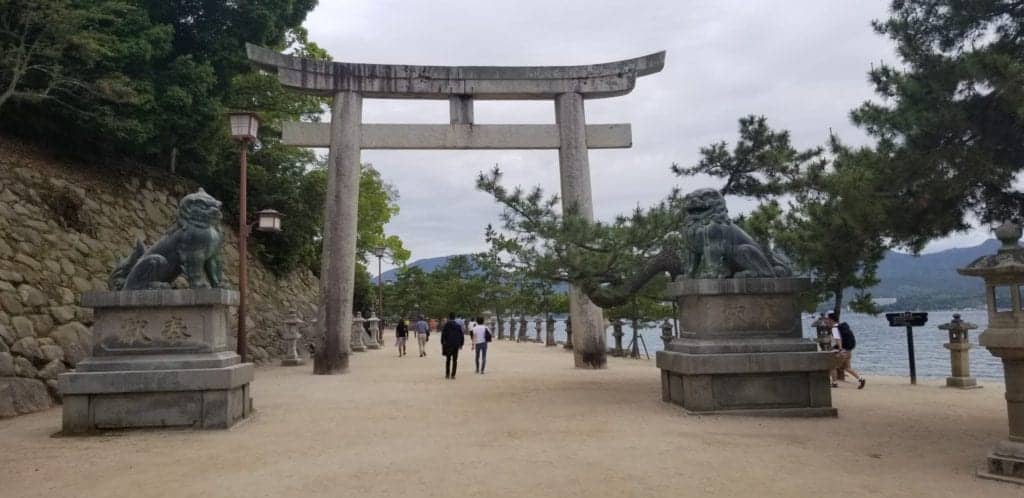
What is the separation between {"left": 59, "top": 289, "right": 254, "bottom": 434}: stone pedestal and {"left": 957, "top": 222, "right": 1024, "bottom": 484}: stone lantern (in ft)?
24.8

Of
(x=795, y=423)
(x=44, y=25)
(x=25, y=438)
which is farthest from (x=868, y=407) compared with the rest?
(x=44, y=25)

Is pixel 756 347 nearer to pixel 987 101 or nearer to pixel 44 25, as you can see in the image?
pixel 987 101

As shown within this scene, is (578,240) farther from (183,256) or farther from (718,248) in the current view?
(183,256)

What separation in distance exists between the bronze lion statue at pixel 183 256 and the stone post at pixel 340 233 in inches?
221

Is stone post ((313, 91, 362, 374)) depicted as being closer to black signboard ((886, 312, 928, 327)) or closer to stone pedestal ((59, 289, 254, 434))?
stone pedestal ((59, 289, 254, 434))

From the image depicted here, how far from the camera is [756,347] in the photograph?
7.89 meters

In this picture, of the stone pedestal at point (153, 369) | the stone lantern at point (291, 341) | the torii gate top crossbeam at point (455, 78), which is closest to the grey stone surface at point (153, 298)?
the stone pedestal at point (153, 369)

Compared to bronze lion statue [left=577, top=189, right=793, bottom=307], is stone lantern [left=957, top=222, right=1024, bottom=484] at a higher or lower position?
lower

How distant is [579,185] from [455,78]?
12.5ft

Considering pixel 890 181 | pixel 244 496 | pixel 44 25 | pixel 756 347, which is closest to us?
pixel 244 496

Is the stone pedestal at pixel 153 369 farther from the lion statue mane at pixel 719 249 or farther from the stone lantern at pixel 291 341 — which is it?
the stone lantern at pixel 291 341

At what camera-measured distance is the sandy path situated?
15.7ft

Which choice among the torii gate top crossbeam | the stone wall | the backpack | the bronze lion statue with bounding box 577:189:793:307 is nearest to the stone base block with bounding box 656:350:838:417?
the bronze lion statue with bounding box 577:189:793:307

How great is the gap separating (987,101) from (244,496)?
7423 mm
